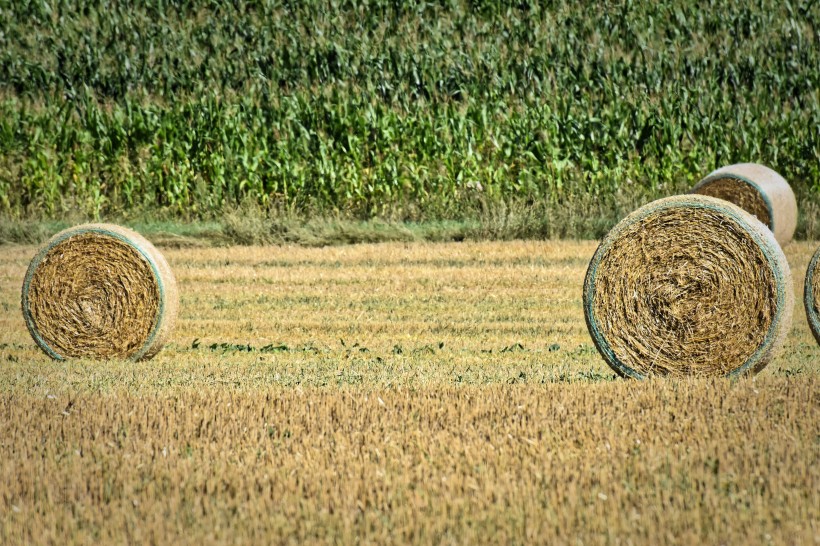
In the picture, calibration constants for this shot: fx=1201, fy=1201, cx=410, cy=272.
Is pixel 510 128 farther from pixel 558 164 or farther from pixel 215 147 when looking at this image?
pixel 215 147

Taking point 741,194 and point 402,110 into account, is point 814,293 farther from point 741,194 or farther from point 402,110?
point 402,110

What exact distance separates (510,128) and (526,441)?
540 inches

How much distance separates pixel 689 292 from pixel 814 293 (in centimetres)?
154

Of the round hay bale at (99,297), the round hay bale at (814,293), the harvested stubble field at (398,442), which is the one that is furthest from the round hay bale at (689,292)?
the round hay bale at (99,297)

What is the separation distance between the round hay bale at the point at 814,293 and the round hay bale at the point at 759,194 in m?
6.62

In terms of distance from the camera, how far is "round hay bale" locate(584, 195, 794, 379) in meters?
8.57

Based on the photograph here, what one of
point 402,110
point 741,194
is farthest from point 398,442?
point 402,110

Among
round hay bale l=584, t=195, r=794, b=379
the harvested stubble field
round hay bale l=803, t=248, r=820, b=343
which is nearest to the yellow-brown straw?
the harvested stubble field

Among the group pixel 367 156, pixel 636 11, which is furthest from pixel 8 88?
pixel 636 11

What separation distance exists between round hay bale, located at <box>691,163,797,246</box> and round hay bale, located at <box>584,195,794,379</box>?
7.86m

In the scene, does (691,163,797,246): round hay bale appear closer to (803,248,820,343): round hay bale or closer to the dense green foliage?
the dense green foliage

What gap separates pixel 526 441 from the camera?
6867mm

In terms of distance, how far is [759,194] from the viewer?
16234mm

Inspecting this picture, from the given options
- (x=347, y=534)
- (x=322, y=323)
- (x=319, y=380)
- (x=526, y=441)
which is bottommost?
(x=322, y=323)
